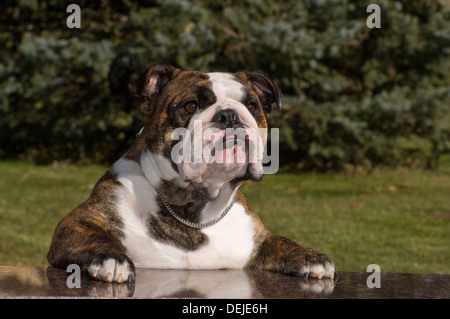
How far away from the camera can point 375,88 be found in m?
15.3

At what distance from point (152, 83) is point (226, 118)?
2.37 feet

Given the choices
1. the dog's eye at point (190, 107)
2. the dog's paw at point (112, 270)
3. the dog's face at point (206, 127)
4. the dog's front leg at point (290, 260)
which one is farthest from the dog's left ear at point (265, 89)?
the dog's paw at point (112, 270)

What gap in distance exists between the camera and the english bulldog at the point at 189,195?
3971 millimetres

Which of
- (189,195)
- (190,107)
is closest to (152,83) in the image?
(190,107)

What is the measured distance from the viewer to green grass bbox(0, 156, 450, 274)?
25.7 feet

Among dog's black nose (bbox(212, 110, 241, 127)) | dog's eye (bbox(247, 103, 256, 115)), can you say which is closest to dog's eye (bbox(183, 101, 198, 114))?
dog's black nose (bbox(212, 110, 241, 127))

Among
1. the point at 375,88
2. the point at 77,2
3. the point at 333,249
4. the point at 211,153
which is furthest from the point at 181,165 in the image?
the point at 77,2

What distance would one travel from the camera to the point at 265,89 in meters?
4.68

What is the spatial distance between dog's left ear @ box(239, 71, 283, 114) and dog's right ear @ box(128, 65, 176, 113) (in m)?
0.51

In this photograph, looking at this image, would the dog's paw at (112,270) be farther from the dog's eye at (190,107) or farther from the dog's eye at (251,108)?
the dog's eye at (251,108)

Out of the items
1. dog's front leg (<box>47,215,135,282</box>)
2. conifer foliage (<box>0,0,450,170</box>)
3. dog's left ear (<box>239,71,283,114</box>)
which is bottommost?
dog's front leg (<box>47,215,135,282</box>)

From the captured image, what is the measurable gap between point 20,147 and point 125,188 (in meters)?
13.6

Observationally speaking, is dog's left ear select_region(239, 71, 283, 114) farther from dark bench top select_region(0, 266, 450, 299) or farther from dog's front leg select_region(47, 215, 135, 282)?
dog's front leg select_region(47, 215, 135, 282)

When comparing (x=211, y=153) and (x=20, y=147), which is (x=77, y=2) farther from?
(x=211, y=153)
